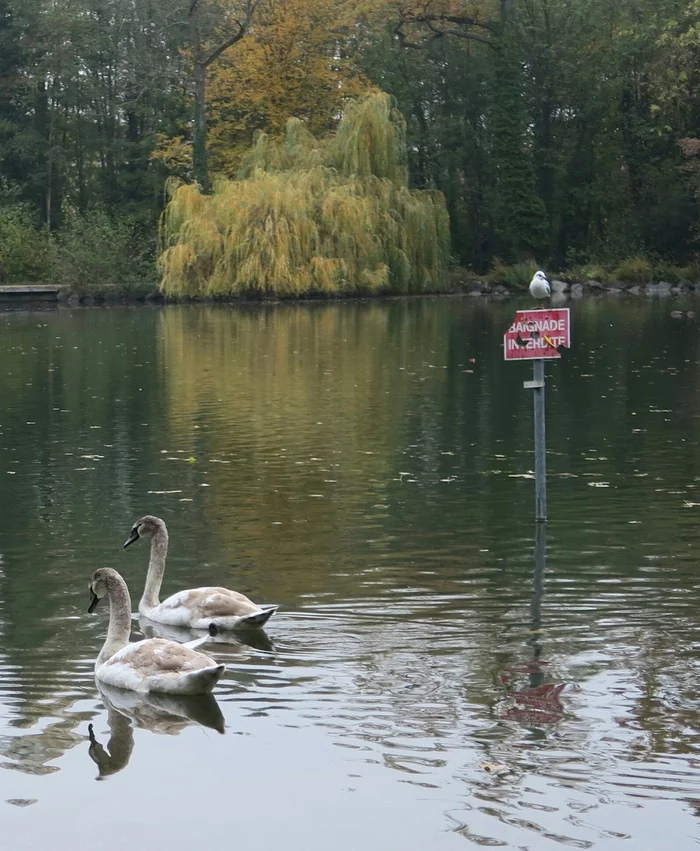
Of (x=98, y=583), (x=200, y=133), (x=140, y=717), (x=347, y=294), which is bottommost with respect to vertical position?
→ (x=140, y=717)

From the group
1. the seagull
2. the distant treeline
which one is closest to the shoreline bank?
the distant treeline

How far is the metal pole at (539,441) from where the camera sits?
12234 millimetres

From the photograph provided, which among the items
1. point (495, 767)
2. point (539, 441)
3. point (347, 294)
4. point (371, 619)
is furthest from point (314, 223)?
point (495, 767)

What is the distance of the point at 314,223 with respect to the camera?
46.1m

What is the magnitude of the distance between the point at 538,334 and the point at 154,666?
5.02 meters

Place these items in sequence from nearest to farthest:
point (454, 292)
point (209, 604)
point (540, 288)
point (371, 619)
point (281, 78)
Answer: point (209, 604), point (371, 619), point (540, 288), point (454, 292), point (281, 78)

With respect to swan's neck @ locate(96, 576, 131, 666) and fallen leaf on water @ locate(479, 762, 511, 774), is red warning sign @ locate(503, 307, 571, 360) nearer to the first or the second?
swan's neck @ locate(96, 576, 131, 666)

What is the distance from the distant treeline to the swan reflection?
160 ft

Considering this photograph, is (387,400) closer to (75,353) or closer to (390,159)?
(75,353)

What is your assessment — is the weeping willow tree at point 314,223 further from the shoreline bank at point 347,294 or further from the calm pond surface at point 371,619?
the calm pond surface at point 371,619

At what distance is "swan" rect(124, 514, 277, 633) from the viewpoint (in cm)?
945

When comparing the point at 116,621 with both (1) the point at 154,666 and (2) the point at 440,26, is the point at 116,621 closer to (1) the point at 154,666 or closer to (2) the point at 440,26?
(1) the point at 154,666

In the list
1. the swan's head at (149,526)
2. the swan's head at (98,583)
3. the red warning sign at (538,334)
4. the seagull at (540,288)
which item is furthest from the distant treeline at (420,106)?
the swan's head at (98,583)

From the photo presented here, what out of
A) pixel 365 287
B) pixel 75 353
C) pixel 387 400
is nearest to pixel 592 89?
pixel 365 287
